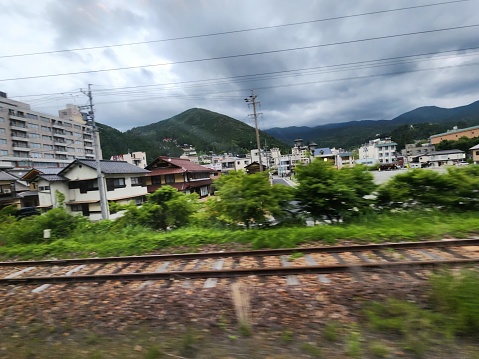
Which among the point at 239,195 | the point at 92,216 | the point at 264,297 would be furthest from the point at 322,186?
the point at 92,216

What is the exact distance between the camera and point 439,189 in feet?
28.5

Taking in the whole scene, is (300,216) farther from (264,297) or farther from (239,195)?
(264,297)

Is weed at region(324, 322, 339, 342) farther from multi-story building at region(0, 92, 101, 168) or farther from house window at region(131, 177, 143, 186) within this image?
multi-story building at region(0, 92, 101, 168)

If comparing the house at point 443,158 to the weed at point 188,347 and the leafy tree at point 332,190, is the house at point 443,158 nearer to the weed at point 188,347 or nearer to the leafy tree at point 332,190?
the leafy tree at point 332,190

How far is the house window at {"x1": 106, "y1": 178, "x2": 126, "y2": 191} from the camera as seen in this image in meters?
24.8

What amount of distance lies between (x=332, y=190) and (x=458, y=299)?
17.1 feet

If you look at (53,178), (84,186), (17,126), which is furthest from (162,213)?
(17,126)

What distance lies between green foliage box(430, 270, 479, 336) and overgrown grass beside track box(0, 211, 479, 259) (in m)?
3.20

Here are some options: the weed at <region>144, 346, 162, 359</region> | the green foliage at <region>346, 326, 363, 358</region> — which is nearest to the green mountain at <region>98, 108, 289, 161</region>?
the green foliage at <region>346, 326, 363, 358</region>

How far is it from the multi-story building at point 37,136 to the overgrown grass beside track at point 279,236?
43548mm

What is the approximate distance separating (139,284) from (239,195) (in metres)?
4.30

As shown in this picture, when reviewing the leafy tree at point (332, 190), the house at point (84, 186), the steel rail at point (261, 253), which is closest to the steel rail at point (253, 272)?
the steel rail at point (261, 253)

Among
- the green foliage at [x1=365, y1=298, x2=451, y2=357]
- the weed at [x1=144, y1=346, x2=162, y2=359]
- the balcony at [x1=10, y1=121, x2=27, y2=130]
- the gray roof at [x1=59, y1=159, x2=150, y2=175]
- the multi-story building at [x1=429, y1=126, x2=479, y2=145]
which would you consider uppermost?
the balcony at [x1=10, y1=121, x2=27, y2=130]

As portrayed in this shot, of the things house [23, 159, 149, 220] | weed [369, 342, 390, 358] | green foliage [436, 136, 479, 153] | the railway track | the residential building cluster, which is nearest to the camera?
weed [369, 342, 390, 358]
